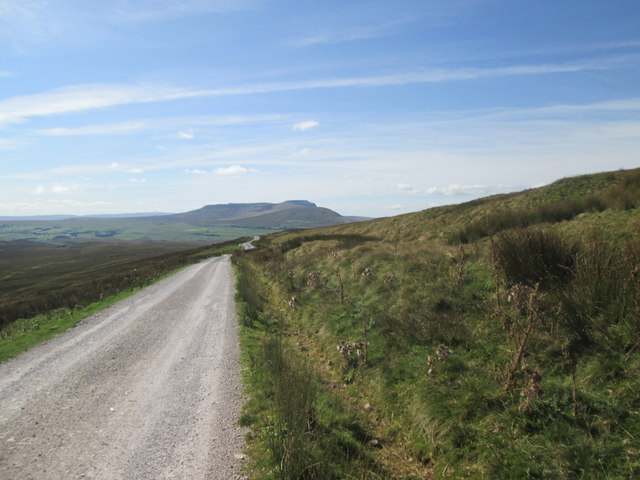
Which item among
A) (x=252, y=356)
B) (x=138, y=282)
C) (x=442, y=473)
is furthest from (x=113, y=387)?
(x=138, y=282)

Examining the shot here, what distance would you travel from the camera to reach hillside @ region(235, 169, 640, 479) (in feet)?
14.2

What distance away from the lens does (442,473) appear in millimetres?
4527

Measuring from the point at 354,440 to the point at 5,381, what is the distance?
7934mm

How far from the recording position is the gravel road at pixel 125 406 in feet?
15.7

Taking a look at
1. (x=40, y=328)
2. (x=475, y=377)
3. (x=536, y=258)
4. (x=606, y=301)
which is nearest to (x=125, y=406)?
(x=475, y=377)

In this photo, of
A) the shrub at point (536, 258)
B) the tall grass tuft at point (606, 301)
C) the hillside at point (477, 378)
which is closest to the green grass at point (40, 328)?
the hillside at point (477, 378)

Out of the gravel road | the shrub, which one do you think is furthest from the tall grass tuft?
the gravel road

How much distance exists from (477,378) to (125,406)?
20.7 ft

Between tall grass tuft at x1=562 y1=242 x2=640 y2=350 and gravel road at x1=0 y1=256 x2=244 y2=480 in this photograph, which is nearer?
gravel road at x1=0 y1=256 x2=244 y2=480

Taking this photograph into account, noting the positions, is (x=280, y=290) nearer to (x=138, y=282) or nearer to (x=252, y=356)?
(x=252, y=356)

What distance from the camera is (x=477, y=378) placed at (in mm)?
5859

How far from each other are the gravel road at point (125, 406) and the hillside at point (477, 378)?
0.73 metres

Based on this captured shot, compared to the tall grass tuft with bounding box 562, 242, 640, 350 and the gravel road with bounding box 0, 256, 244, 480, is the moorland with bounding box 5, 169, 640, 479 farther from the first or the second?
the gravel road with bounding box 0, 256, 244, 480

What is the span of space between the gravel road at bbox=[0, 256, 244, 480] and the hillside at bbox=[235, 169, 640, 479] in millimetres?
728
